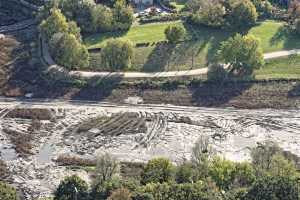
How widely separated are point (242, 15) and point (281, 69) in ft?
46.4

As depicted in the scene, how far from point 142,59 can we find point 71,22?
12.2 metres

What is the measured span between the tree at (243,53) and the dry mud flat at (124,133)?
979cm

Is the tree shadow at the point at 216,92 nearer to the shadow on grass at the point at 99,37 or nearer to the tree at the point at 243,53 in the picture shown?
the tree at the point at 243,53

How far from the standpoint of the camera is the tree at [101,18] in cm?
10681

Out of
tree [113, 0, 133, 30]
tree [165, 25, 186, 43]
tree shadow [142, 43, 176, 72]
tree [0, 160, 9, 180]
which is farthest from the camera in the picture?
tree [113, 0, 133, 30]

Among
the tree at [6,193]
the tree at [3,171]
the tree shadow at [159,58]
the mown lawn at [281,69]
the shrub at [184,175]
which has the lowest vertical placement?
the tree at [3,171]

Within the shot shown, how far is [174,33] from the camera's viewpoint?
103 meters

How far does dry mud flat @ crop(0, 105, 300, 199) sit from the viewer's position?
79.8m

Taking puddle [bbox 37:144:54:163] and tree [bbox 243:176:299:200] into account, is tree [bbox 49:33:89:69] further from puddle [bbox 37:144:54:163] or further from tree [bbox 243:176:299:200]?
tree [bbox 243:176:299:200]

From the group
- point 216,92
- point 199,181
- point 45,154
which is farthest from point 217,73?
point 199,181

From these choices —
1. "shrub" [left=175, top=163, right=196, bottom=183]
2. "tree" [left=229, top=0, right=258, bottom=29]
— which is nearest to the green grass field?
"tree" [left=229, top=0, right=258, bottom=29]

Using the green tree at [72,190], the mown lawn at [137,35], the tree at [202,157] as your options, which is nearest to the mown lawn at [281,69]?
the mown lawn at [137,35]

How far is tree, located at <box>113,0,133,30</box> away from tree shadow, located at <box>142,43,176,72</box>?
23.4 ft

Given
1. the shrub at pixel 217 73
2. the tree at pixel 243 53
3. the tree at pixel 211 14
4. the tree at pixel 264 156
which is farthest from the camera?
the tree at pixel 211 14
